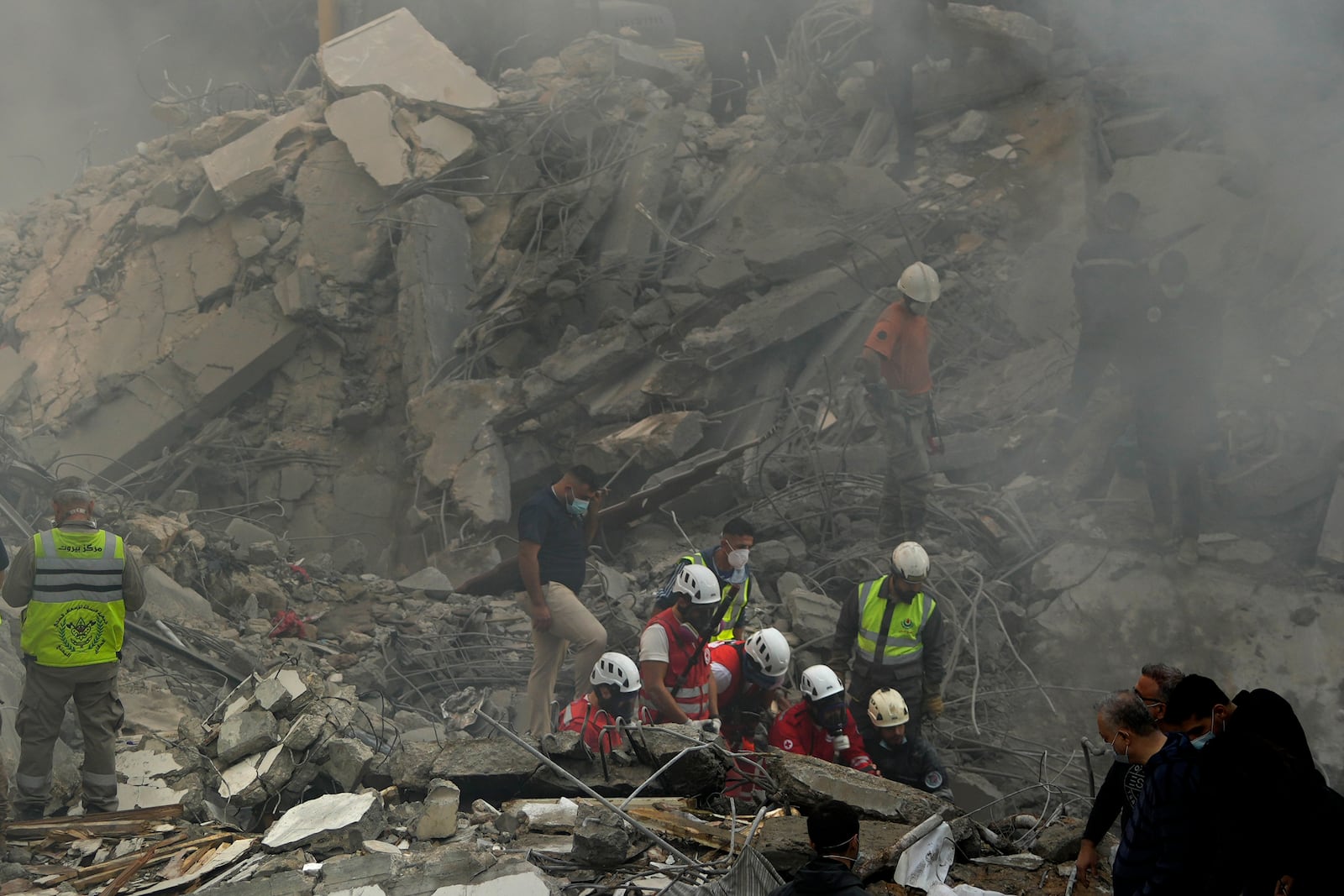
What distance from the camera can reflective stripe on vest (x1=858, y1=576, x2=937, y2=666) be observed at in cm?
535

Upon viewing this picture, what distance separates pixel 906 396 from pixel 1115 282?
1.46m

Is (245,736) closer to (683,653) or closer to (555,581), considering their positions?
(555,581)

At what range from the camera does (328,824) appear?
A: 165 inches

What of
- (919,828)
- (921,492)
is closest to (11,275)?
(921,492)

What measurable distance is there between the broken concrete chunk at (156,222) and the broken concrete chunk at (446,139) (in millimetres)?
2664

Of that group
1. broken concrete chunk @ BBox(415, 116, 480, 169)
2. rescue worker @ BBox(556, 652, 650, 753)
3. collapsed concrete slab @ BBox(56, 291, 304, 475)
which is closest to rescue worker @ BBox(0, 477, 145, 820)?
rescue worker @ BBox(556, 652, 650, 753)

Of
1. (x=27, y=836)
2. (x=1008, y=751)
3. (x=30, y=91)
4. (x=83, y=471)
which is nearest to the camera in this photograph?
(x=27, y=836)

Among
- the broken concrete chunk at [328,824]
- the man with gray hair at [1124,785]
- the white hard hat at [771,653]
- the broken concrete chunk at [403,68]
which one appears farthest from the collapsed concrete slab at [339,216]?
the man with gray hair at [1124,785]

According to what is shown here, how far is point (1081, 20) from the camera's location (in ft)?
35.7

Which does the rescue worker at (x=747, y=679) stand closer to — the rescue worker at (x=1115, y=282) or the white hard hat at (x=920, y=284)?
the white hard hat at (x=920, y=284)

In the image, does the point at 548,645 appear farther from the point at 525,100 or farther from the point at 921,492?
the point at 525,100

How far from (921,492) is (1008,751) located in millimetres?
1909

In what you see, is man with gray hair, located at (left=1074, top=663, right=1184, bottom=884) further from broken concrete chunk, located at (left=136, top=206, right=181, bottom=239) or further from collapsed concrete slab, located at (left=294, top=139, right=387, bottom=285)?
broken concrete chunk, located at (left=136, top=206, right=181, bottom=239)

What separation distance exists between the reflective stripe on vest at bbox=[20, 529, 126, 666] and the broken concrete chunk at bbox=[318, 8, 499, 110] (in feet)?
24.8
